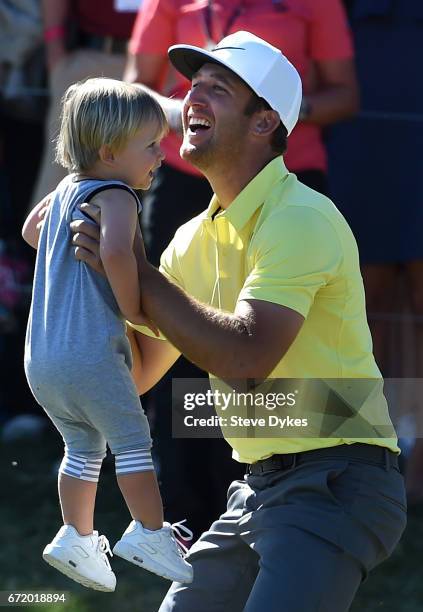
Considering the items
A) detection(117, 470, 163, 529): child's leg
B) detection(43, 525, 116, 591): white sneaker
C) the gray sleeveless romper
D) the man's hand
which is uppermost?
the man's hand

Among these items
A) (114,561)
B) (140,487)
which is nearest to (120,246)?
(140,487)

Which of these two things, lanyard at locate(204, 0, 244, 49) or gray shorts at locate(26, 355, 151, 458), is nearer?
gray shorts at locate(26, 355, 151, 458)

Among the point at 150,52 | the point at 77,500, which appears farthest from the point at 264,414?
the point at 150,52

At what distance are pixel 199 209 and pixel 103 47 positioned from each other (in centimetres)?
123

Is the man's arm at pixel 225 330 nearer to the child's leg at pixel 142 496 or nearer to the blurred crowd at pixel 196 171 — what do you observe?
the child's leg at pixel 142 496

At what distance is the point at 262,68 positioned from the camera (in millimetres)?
3803

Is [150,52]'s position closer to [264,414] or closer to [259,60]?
[259,60]

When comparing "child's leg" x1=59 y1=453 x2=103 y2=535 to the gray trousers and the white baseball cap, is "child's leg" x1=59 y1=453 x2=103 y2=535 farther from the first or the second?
the white baseball cap

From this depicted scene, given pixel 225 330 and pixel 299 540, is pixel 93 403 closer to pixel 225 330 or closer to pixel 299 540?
pixel 225 330

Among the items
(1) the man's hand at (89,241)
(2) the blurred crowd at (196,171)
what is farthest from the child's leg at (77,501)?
(2) the blurred crowd at (196,171)

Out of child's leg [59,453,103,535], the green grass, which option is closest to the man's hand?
child's leg [59,453,103,535]

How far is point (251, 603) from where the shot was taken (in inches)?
139

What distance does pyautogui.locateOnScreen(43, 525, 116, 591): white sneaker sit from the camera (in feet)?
11.8

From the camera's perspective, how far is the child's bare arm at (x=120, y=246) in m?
3.48
